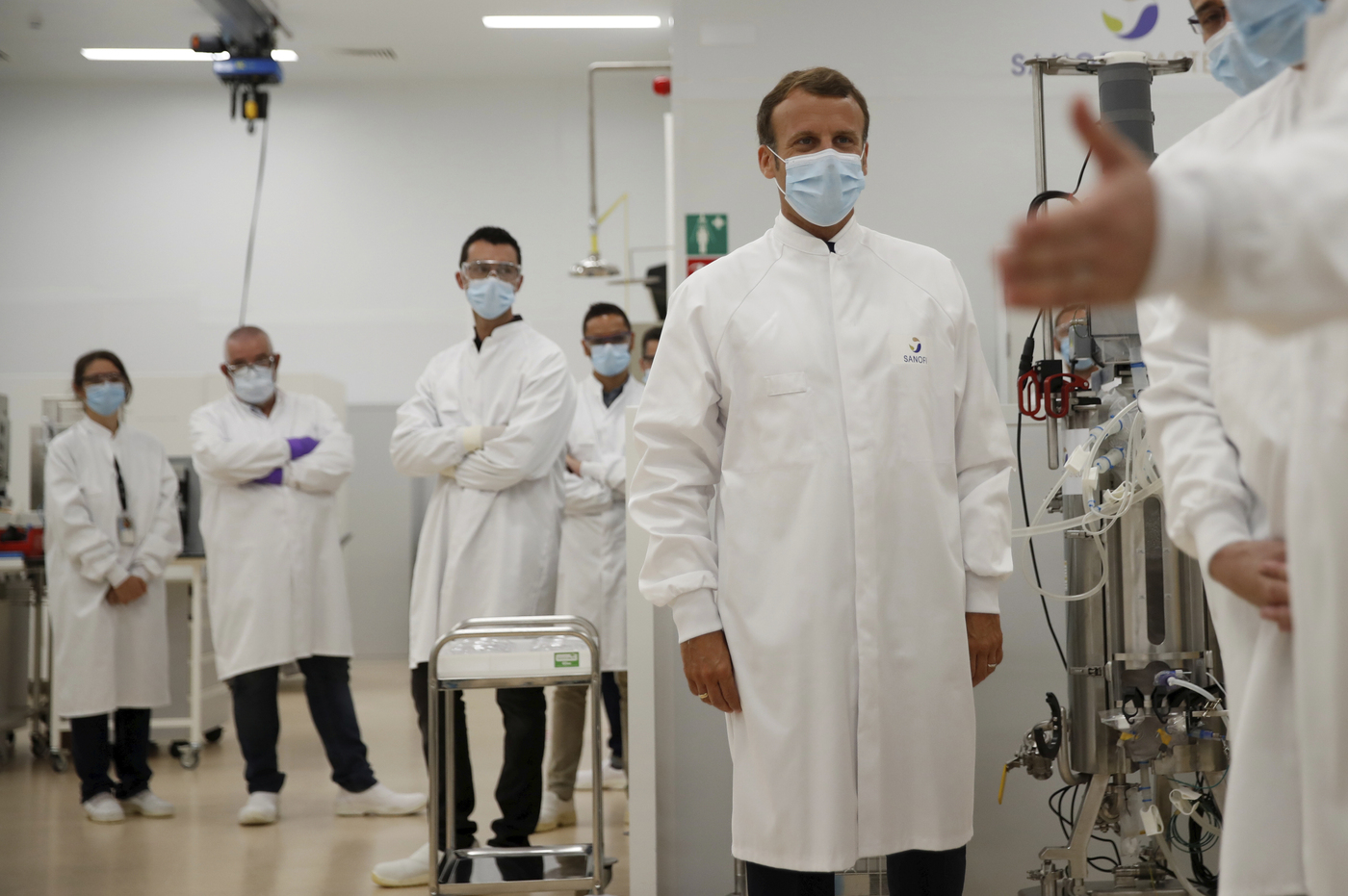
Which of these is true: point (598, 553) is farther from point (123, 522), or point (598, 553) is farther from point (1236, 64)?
point (1236, 64)

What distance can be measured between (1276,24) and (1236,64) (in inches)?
7.7

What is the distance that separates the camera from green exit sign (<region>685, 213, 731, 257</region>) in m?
2.91

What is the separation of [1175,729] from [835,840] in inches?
35.0

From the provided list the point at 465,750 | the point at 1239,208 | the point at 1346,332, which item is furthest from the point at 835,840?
the point at 465,750

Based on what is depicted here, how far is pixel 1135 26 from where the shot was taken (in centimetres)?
310

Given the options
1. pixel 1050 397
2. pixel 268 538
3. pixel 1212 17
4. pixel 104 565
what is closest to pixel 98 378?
pixel 104 565

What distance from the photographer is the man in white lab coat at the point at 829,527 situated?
1.65 meters

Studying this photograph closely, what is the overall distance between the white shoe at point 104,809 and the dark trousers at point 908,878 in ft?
9.63

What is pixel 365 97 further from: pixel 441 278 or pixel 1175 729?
pixel 1175 729

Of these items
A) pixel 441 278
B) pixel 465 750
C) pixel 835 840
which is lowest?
pixel 465 750

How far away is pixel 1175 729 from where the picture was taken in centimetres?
214

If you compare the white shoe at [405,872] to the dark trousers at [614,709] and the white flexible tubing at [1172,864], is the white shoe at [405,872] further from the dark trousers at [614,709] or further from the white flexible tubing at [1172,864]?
the white flexible tubing at [1172,864]

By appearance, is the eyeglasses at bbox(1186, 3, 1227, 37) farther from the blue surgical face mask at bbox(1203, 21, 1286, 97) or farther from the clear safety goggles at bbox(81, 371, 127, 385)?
the clear safety goggles at bbox(81, 371, 127, 385)

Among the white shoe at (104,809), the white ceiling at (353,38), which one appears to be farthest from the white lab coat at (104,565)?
the white ceiling at (353,38)
